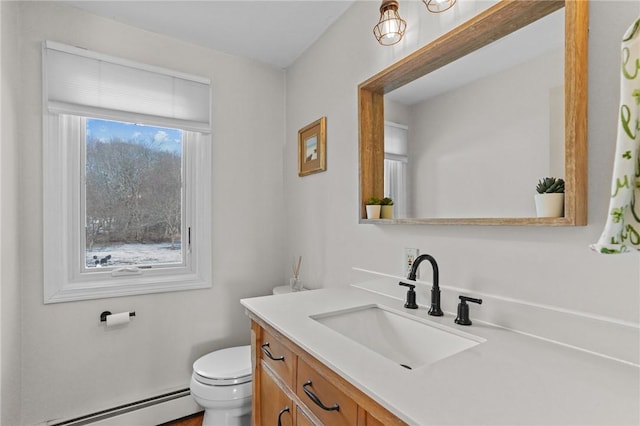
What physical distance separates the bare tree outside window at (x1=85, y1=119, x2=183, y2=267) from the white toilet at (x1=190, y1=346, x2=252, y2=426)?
801 mm

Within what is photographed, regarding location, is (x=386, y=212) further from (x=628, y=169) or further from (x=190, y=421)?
(x=190, y=421)

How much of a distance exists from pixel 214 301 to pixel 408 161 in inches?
63.5

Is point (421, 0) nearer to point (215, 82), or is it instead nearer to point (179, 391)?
point (215, 82)

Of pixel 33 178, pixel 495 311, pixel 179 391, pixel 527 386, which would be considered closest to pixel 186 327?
pixel 179 391

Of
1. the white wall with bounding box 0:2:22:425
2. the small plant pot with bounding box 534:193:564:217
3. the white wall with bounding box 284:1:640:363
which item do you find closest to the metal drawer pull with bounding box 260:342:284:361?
the white wall with bounding box 284:1:640:363

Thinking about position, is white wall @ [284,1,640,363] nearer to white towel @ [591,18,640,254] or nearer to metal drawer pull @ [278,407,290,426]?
white towel @ [591,18,640,254]

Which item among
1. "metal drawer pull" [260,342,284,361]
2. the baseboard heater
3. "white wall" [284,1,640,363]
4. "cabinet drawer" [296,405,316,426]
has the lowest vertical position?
the baseboard heater

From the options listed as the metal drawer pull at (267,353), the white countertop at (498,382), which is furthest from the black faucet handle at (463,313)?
the metal drawer pull at (267,353)

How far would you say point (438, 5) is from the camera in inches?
47.5

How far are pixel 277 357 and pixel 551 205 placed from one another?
3.33 ft

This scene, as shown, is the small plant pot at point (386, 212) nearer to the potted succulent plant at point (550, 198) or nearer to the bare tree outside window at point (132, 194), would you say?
the potted succulent plant at point (550, 198)

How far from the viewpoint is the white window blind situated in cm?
175

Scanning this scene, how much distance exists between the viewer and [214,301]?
7.27ft

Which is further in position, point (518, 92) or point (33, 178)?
point (33, 178)
